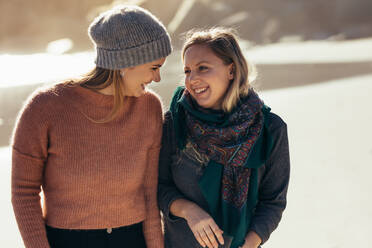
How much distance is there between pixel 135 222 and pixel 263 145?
608 mm

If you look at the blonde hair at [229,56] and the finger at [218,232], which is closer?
the finger at [218,232]

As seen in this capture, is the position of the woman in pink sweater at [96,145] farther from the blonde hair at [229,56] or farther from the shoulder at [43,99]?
the blonde hair at [229,56]

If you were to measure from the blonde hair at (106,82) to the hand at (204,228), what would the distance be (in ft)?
1.66

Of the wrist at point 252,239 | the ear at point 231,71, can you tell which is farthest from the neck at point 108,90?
the wrist at point 252,239

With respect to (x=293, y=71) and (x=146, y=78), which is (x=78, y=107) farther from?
(x=293, y=71)

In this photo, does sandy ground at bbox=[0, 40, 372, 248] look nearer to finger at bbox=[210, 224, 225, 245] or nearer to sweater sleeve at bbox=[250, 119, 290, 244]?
sweater sleeve at bbox=[250, 119, 290, 244]

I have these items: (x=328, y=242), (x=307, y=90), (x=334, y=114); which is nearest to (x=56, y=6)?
(x=307, y=90)

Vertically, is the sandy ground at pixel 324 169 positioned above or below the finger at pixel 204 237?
below

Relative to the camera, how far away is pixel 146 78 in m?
1.85

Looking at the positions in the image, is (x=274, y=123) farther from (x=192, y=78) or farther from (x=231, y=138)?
(x=192, y=78)

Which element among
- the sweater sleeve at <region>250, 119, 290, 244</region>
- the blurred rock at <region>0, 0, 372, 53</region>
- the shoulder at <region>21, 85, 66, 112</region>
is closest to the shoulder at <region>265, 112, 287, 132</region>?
the sweater sleeve at <region>250, 119, 290, 244</region>

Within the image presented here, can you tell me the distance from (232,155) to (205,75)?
0.35 meters

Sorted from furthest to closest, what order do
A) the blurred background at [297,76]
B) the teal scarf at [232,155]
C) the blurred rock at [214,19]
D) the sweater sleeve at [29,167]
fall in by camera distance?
the blurred rock at [214,19] < the blurred background at [297,76] < the teal scarf at [232,155] < the sweater sleeve at [29,167]

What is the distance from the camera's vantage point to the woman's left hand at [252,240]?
6.35 ft
